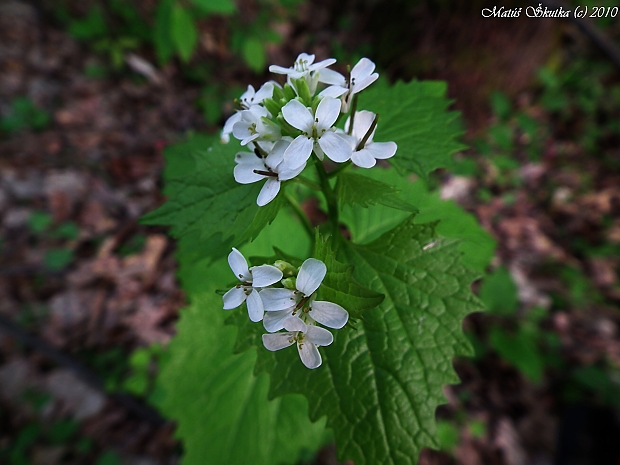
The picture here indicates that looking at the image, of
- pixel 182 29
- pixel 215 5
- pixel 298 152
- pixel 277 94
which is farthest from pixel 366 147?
pixel 182 29

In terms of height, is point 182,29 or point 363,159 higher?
point 182,29

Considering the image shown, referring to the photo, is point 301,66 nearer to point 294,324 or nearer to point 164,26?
point 294,324

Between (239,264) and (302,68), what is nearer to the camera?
(239,264)

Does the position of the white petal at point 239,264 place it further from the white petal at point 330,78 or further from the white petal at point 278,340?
the white petal at point 330,78

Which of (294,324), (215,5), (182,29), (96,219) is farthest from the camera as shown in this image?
(96,219)

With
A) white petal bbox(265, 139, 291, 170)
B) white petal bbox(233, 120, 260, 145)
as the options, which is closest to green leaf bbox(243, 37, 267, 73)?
white petal bbox(233, 120, 260, 145)

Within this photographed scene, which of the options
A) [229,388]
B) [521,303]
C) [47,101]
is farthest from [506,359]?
[47,101]
